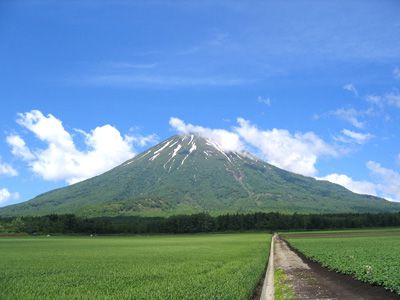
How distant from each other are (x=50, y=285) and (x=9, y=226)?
140 metres

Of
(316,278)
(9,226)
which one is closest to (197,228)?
(9,226)

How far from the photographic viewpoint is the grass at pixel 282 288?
22083mm

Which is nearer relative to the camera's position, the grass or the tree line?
the grass

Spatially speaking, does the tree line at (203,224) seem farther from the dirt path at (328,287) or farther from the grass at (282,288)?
the grass at (282,288)

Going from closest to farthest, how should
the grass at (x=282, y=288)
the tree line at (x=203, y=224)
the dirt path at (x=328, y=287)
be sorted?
the dirt path at (x=328, y=287), the grass at (x=282, y=288), the tree line at (x=203, y=224)

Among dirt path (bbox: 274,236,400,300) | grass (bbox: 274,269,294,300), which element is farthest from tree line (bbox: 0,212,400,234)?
grass (bbox: 274,269,294,300)

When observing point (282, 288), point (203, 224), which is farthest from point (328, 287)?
point (203, 224)

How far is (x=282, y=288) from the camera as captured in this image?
25.2 m

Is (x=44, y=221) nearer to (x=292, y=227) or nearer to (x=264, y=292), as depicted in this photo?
(x=292, y=227)

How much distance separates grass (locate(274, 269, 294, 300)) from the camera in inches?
869

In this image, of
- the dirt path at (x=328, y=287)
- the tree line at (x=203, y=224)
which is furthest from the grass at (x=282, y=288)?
the tree line at (x=203, y=224)

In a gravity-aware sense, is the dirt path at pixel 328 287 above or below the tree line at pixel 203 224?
below

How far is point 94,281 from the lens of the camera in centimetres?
2547

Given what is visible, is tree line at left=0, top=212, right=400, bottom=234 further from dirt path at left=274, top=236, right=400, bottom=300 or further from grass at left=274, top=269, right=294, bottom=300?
grass at left=274, top=269, right=294, bottom=300
